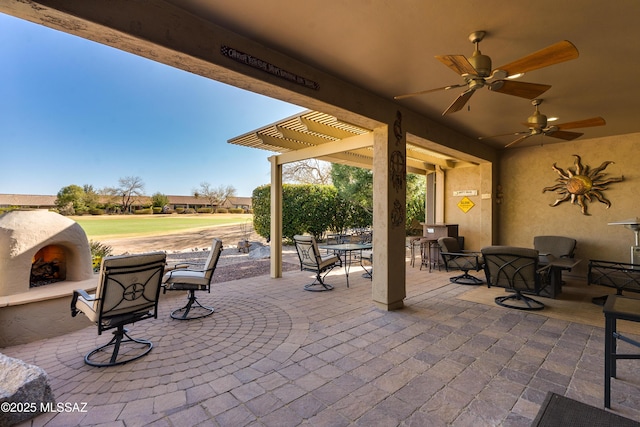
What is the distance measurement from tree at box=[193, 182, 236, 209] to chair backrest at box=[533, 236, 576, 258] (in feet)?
40.7

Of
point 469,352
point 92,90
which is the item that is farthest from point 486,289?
point 92,90

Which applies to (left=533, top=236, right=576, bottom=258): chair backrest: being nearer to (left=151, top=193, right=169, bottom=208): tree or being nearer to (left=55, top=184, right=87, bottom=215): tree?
(left=55, top=184, right=87, bottom=215): tree

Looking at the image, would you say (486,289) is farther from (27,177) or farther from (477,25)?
(27,177)

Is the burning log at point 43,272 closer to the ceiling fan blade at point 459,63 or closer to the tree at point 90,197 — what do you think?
the tree at point 90,197

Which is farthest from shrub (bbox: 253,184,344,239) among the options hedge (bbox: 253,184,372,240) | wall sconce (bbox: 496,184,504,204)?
wall sconce (bbox: 496,184,504,204)

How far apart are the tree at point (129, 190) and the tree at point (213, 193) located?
3.34m

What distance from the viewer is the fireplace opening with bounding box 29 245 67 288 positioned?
383 cm

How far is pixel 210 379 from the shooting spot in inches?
90.4

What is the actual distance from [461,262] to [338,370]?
13.9ft

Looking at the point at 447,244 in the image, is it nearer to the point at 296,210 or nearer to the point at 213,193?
the point at 296,210

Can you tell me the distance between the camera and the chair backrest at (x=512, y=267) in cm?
383

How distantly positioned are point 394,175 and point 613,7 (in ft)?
8.10

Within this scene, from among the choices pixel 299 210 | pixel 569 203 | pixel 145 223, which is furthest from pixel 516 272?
pixel 145 223

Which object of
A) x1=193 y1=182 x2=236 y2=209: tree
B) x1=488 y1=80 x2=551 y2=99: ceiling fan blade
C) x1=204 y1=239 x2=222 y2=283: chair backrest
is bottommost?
x1=204 y1=239 x2=222 y2=283: chair backrest
